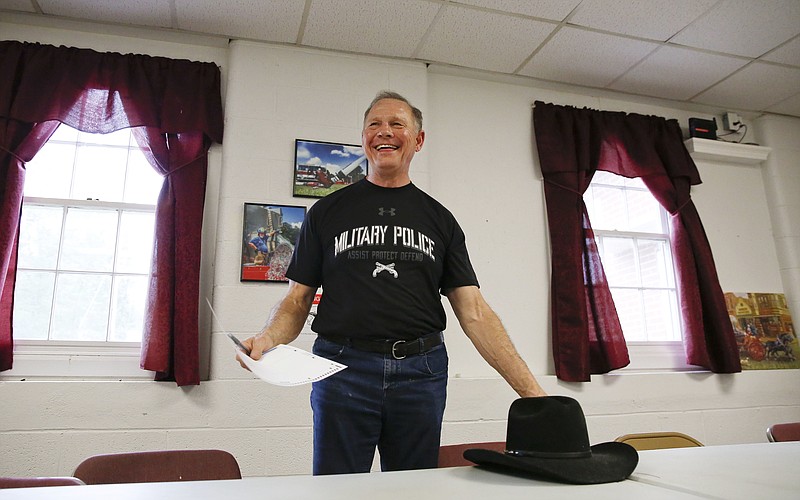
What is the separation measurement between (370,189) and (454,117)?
1.93m

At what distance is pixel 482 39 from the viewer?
10.1ft

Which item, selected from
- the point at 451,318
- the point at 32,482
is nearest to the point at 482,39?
the point at 451,318

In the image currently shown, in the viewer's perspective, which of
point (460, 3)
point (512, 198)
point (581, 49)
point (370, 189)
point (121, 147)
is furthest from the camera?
point (512, 198)

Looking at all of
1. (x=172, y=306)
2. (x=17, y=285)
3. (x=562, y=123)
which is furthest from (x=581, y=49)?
(x=17, y=285)

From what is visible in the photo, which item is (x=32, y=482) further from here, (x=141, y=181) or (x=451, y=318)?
(x=451, y=318)

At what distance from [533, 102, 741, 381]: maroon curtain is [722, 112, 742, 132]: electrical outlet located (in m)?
0.49

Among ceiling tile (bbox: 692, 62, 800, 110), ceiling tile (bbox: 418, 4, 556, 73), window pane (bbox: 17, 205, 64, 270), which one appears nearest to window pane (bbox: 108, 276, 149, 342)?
window pane (bbox: 17, 205, 64, 270)

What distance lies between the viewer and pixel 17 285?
8.75 feet

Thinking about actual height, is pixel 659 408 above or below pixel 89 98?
below

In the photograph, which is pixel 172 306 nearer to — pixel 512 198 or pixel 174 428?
pixel 174 428

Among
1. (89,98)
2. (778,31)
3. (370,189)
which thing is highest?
(778,31)

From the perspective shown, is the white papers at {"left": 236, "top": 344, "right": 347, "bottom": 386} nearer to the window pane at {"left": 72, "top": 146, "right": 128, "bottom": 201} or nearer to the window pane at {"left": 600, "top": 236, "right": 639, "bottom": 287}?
the window pane at {"left": 72, "top": 146, "right": 128, "bottom": 201}

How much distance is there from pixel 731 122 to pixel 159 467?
436 centimetres

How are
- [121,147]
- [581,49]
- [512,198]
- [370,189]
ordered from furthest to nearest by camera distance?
[512,198]
[581,49]
[121,147]
[370,189]
